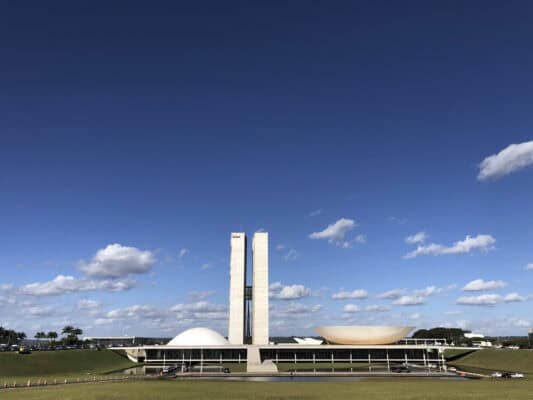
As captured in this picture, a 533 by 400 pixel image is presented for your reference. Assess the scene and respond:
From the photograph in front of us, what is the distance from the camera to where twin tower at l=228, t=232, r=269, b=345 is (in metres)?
91.1

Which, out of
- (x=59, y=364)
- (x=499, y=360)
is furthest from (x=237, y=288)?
(x=499, y=360)

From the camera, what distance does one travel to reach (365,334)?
260 ft

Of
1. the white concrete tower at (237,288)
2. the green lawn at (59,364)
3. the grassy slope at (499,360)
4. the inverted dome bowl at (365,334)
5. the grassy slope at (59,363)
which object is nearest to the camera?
the green lawn at (59,364)

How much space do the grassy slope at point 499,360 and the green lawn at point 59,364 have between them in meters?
60.3

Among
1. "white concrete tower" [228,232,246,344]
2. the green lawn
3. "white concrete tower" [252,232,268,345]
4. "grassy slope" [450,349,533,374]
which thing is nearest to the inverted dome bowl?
"grassy slope" [450,349,533,374]

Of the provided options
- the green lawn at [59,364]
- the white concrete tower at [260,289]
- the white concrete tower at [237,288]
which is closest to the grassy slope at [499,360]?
the white concrete tower at [260,289]

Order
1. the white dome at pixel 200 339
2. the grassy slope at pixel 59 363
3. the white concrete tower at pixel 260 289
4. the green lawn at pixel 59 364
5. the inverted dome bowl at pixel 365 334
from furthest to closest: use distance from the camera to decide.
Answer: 1. the white concrete tower at pixel 260 289
2. the white dome at pixel 200 339
3. the inverted dome bowl at pixel 365 334
4. the grassy slope at pixel 59 363
5. the green lawn at pixel 59 364

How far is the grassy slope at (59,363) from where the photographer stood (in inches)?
2291

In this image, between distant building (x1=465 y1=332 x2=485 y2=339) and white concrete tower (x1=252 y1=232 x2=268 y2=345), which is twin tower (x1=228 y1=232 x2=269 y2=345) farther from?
distant building (x1=465 y1=332 x2=485 y2=339)

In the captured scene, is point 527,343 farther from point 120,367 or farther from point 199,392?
point 199,392

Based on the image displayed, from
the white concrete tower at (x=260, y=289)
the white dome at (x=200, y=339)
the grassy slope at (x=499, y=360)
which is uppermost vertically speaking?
the white concrete tower at (x=260, y=289)

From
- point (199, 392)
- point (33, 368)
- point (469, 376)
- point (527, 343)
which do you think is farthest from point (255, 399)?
point (527, 343)

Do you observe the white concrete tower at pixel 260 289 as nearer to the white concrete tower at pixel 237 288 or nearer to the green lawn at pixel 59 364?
the white concrete tower at pixel 237 288

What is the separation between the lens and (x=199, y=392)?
3412 centimetres
